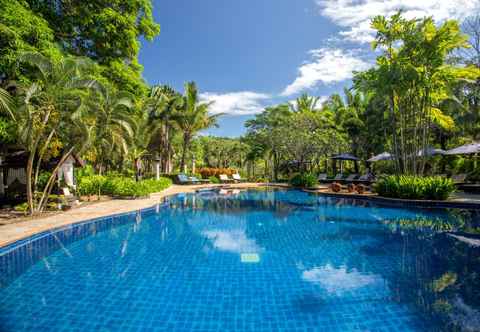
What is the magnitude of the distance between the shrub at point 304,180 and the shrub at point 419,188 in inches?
291

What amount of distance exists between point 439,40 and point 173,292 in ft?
45.9

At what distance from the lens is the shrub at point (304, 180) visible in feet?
65.0

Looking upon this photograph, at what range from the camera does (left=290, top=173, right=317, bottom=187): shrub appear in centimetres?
1980

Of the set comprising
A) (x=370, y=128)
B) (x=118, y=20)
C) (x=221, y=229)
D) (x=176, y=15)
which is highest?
(x=176, y=15)

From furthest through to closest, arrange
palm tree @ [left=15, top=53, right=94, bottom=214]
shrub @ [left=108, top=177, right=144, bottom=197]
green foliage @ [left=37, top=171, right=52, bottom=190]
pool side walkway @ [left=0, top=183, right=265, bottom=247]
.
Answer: shrub @ [left=108, top=177, right=144, bottom=197]
green foliage @ [left=37, top=171, right=52, bottom=190]
palm tree @ [left=15, top=53, right=94, bottom=214]
pool side walkway @ [left=0, top=183, right=265, bottom=247]

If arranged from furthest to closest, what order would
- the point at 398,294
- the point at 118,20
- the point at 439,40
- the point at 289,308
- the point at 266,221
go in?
the point at 118,20 → the point at 439,40 → the point at 266,221 → the point at 398,294 → the point at 289,308

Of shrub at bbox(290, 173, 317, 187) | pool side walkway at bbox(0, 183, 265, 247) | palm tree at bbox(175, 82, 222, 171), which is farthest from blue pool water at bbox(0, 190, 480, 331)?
palm tree at bbox(175, 82, 222, 171)

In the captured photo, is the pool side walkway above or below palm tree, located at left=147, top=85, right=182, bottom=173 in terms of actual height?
below

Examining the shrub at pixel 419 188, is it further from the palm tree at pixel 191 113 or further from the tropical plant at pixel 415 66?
the palm tree at pixel 191 113

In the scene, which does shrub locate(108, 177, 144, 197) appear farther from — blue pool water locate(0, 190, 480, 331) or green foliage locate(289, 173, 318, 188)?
green foliage locate(289, 173, 318, 188)

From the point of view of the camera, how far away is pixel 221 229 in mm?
8258

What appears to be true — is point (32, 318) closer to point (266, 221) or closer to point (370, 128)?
point (266, 221)

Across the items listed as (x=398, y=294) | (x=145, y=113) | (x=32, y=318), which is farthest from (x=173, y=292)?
(x=145, y=113)

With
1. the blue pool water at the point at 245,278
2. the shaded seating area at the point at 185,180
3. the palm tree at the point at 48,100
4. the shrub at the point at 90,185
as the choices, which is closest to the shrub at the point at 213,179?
the shaded seating area at the point at 185,180
